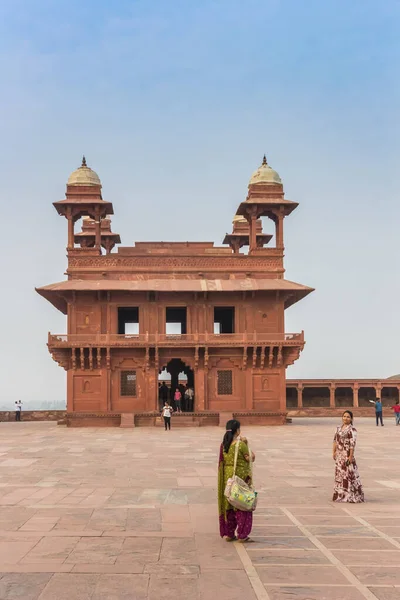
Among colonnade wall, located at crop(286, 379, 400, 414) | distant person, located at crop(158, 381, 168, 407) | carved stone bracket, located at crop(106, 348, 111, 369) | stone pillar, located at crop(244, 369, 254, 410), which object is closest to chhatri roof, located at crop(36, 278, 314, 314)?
carved stone bracket, located at crop(106, 348, 111, 369)

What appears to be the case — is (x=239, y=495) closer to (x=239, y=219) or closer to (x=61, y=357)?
(x=61, y=357)

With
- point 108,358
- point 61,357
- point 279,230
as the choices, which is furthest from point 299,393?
point 61,357

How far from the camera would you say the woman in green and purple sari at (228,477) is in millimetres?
8133

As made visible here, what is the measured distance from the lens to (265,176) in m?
37.2

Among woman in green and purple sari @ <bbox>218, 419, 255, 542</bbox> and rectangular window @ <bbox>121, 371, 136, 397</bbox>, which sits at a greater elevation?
rectangular window @ <bbox>121, 371, 136, 397</bbox>

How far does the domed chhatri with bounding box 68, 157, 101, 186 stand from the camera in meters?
36.8

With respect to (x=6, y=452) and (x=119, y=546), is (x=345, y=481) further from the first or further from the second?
(x=6, y=452)

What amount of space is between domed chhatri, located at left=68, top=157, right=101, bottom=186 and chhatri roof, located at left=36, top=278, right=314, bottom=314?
5.38 m

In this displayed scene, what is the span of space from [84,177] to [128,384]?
1093 centimetres

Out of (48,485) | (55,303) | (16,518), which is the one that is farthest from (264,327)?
(16,518)

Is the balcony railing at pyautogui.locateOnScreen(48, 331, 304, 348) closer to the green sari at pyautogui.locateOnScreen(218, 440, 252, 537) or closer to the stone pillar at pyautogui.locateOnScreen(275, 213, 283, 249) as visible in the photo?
the stone pillar at pyautogui.locateOnScreen(275, 213, 283, 249)

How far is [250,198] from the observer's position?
36.8 m

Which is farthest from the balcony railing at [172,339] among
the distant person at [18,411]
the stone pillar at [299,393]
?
the stone pillar at [299,393]

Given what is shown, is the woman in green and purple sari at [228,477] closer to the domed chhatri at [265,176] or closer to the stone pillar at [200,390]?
the stone pillar at [200,390]
